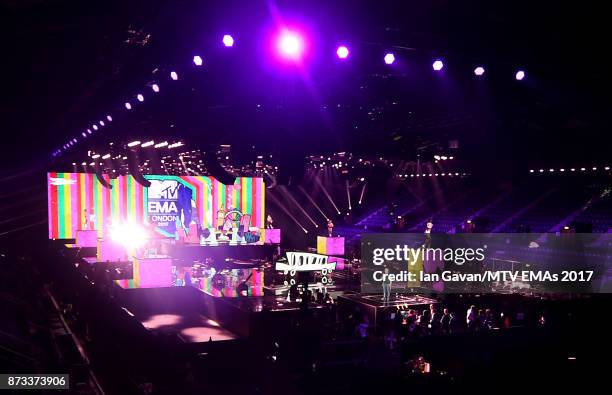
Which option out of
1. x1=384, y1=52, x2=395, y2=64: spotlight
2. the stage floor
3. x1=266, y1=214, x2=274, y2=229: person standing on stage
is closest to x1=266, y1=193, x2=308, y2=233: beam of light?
x1=266, y1=214, x2=274, y2=229: person standing on stage

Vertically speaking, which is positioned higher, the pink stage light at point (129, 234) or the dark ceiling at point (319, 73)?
the dark ceiling at point (319, 73)

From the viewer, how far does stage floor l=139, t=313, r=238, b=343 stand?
285 inches

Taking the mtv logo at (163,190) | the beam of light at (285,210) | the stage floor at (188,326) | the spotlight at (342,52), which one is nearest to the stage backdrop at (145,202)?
the mtv logo at (163,190)

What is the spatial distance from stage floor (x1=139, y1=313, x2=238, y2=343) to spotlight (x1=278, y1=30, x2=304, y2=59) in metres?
4.04

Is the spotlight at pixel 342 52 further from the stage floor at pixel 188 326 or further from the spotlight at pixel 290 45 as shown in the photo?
the stage floor at pixel 188 326

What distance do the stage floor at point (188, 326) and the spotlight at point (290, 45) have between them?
404 cm

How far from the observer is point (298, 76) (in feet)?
18.4

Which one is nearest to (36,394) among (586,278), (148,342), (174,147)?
(148,342)

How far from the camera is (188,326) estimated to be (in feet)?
26.2

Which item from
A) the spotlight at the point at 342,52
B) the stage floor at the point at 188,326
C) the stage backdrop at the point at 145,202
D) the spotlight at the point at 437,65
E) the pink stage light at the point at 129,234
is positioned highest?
the spotlight at the point at 342,52

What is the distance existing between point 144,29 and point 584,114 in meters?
5.86

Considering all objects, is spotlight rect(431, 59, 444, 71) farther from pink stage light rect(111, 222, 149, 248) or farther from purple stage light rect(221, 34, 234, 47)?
pink stage light rect(111, 222, 149, 248)

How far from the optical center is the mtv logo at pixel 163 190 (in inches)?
650

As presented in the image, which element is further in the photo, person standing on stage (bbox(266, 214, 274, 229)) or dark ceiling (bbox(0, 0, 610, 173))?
person standing on stage (bbox(266, 214, 274, 229))
